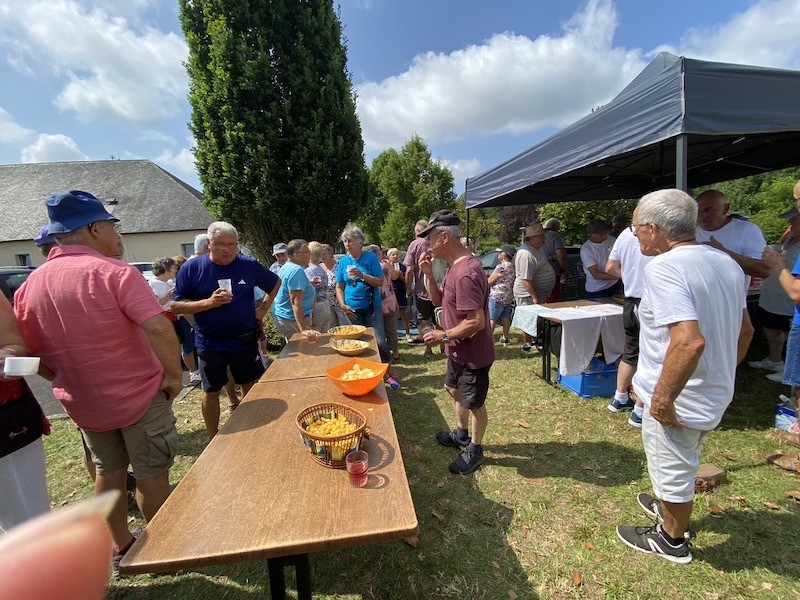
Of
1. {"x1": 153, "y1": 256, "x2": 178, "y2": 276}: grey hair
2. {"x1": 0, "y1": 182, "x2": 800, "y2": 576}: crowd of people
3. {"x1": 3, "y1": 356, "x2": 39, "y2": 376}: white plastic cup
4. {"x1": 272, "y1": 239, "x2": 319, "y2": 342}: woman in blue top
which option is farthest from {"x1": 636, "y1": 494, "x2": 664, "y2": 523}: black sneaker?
{"x1": 153, "y1": 256, "x2": 178, "y2": 276}: grey hair

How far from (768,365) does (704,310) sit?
429cm

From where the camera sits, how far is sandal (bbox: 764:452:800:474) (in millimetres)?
2854

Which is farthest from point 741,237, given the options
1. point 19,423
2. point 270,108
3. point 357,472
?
point 270,108

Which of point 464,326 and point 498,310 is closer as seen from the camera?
point 464,326

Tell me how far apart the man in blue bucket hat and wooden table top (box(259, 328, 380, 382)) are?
892 millimetres

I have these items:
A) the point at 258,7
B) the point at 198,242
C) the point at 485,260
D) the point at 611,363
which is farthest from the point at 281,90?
the point at 611,363

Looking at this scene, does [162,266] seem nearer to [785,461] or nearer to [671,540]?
[671,540]

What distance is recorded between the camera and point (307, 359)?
3.40m

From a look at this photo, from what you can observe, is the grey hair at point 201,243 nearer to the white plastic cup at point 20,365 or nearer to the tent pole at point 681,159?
the white plastic cup at point 20,365

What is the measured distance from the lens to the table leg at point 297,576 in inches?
66.5

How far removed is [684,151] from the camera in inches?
113

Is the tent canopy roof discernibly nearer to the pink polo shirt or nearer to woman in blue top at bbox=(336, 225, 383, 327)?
woman in blue top at bbox=(336, 225, 383, 327)

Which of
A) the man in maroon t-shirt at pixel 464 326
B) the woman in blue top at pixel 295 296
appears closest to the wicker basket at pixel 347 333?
the woman in blue top at pixel 295 296

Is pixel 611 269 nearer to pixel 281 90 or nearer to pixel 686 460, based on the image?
pixel 686 460
